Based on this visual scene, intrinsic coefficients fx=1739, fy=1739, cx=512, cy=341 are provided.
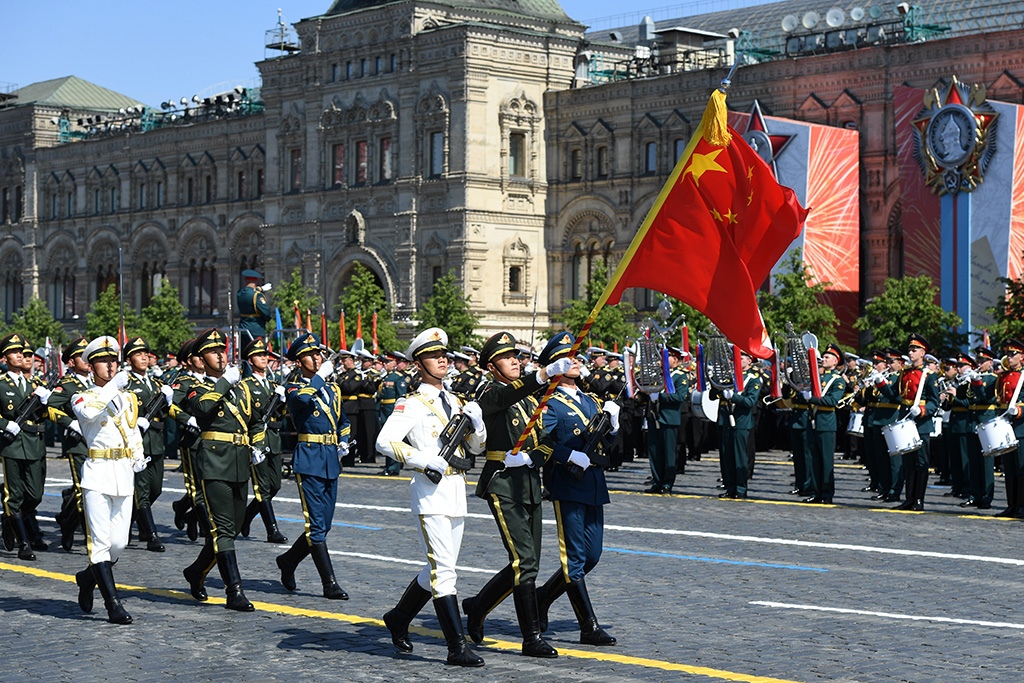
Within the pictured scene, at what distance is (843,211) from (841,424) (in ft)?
63.9

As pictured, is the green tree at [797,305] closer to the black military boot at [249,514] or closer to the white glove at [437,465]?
the black military boot at [249,514]

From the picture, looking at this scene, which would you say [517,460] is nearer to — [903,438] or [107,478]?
[107,478]

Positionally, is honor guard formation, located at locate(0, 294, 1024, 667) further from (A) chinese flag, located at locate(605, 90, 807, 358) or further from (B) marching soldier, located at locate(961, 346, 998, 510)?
(A) chinese flag, located at locate(605, 90, 807, 358)

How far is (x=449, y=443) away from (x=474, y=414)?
0.22m

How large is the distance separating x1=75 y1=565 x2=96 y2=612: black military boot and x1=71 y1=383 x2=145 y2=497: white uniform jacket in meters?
0.60

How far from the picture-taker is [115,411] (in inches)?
462

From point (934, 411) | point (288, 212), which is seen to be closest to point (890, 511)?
point (934, 411)

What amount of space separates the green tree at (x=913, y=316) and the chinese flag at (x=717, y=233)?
29122 mm

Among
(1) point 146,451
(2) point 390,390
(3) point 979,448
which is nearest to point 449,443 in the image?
(1) point 146,451

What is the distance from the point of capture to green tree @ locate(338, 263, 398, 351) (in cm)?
5394

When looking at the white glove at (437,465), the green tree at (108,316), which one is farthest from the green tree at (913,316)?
the green tree at (108,316)

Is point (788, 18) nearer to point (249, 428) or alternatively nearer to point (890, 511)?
point (890, 511)

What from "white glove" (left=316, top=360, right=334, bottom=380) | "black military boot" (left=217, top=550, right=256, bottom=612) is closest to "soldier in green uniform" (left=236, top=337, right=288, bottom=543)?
"white glove" (left=316, top=360, right=334, bottom=380)

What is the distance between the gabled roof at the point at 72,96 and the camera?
77688 mm
